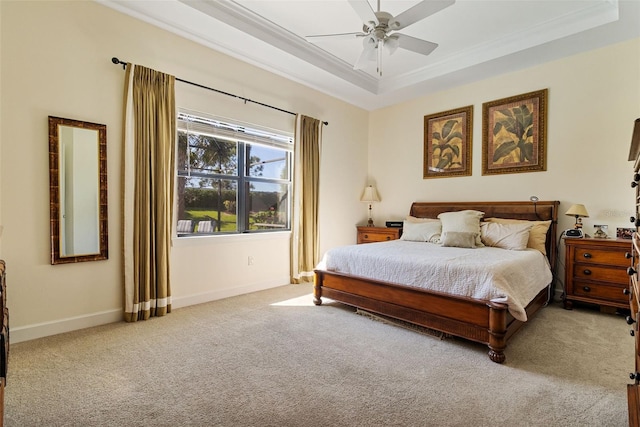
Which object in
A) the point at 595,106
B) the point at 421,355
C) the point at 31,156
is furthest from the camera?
the point at 595,106

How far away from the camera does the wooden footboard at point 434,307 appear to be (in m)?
2.19

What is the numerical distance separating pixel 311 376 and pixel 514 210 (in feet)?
11.3

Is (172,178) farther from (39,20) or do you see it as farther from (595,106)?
(595,106)

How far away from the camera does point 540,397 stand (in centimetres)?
177

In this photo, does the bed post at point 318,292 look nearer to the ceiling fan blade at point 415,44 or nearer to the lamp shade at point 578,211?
the ceiling fan blade at point 415,44

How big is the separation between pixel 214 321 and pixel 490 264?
2.48m

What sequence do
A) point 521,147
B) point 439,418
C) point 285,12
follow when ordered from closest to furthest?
point 439,418 → point 285,12 → point 521,147

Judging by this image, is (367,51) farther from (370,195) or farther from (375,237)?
(375,237)

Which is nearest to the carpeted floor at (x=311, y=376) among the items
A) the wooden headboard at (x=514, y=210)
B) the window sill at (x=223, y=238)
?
the window sill at (x=223, y=238)

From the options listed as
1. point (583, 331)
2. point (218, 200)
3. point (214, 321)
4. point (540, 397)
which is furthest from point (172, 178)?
point (583, 331)

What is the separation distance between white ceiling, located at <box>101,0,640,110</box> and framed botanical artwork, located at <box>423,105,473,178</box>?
0.51m

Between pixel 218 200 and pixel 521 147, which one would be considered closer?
pixel 218 200

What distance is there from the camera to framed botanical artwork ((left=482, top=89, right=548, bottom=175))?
3902mm

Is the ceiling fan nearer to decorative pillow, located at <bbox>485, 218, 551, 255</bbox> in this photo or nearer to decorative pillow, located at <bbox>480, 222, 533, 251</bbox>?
decorative pillow, located at <bbox>480, 222, 533, 251</bbox>
